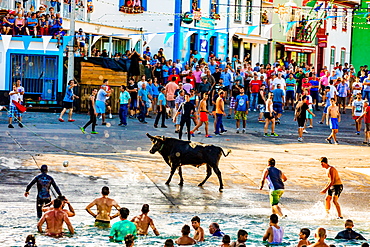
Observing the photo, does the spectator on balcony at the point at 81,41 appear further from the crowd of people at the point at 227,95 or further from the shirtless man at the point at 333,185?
the shirtless man at the point at 333,185

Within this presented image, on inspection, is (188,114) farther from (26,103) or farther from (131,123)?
(26,103)

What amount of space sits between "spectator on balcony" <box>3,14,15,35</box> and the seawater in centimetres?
1780

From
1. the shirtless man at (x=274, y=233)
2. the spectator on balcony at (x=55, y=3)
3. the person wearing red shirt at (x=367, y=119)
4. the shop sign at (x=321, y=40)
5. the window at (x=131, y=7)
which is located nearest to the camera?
the shirtless man at (x=274, y=233)

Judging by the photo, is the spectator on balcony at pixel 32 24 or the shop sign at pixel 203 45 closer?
the spectator on balcony at pixel 32 24

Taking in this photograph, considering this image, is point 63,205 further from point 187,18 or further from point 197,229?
point 187,18

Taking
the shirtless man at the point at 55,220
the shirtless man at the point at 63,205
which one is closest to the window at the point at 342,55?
the shirtless man at the point at 63,205

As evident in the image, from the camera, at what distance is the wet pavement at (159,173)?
1534 centimetres

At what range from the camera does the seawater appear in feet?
40.3

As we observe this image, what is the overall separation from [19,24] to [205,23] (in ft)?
52.5

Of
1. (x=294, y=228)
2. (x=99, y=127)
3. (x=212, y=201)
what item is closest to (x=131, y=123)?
(x=99, y=127)

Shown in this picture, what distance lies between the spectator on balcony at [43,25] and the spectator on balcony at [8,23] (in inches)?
45.6

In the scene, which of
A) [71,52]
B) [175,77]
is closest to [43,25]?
[71,52]

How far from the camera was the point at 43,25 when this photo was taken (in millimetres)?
31828

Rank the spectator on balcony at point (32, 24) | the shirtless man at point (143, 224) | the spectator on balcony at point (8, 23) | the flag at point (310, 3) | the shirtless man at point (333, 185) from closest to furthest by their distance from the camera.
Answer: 1. the shirtless man at point (143, 224)
2. the shirtless man at point (333, 185)
3. the spectator on balcony at point (8, 23)
4. the spectator on balcony at point (32, 24)
5. the flag at point (310, 3)
